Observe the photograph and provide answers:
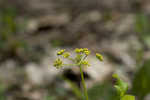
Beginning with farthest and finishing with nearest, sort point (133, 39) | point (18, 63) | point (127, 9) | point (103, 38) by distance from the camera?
point (127, 9) < point (103, 38) < point (133, 39) < point (18, 63)

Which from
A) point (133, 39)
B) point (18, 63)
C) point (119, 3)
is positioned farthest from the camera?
point (119, 3)

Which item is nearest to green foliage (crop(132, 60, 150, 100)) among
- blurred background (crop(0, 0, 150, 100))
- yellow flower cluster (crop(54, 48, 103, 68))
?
blurred background (crop(0, 0, 150, 100))

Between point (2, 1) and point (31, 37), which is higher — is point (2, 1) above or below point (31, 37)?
above

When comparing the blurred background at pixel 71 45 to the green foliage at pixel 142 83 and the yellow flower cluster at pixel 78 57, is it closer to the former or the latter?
the green foliage at pixel 142 83

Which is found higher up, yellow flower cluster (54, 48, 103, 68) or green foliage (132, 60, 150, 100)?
yellow flower cluster (54, 48, 103, 68)

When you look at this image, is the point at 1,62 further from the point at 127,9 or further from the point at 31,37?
the point at 127,9

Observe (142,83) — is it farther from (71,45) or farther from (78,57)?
(71,45)

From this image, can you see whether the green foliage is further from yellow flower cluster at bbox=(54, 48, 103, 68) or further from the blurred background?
yellow flower cluster at bbox=(54, 48, 103, 68)

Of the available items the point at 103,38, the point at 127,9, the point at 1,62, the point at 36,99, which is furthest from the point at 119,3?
the point at 36,99

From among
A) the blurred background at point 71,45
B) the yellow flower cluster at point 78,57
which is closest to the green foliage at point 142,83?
the blurred background at point 71,45
